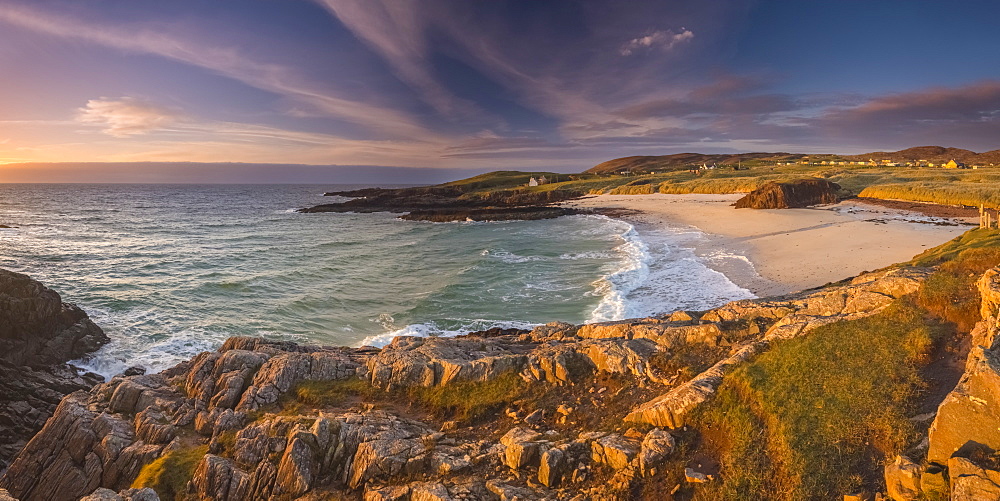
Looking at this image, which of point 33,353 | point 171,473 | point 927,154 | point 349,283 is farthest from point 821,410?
point 927,154

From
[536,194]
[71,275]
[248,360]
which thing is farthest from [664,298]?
[536,194]

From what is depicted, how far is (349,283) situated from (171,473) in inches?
843

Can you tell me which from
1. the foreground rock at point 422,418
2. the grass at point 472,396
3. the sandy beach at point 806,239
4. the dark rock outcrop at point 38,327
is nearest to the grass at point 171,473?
the foreground rock at point 422,418

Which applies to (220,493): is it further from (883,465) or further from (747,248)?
(747,248)

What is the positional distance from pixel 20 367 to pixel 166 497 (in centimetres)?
1352

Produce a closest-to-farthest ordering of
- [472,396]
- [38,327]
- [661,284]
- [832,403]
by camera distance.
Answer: [832,403], [472,396], [38,327], [661,284]

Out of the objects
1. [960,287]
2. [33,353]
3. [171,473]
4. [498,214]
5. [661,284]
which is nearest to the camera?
[171,473]

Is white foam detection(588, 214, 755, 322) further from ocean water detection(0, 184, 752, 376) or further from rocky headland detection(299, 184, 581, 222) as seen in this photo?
rocky headland detection(299, 184, 581, 222)

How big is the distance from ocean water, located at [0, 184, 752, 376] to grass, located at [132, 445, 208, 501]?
34.7 feet

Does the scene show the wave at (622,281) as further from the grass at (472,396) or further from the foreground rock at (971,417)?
the foreground rock at (971,417)

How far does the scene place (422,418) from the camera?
9930 mm

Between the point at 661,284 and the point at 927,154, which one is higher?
the point at 927,154

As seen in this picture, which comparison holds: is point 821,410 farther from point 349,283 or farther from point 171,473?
point 349,283

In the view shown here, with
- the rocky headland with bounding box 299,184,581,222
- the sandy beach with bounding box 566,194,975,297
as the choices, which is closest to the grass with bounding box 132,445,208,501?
the sandy beach with bounding box 566,194,975,297
